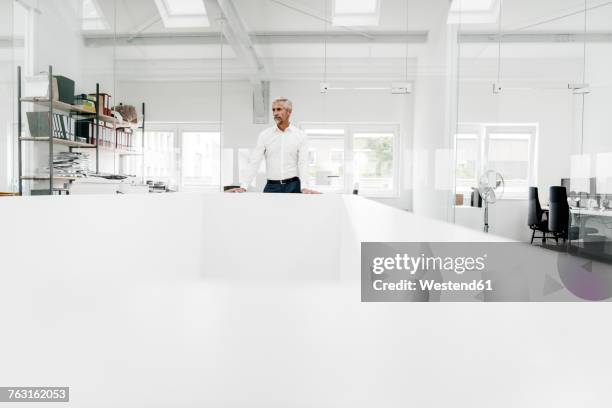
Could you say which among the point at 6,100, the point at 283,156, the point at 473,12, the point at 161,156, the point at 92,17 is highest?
the point at 92,17

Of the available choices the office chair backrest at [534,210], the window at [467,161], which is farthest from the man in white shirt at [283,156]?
the office chair backrest at [534,210]

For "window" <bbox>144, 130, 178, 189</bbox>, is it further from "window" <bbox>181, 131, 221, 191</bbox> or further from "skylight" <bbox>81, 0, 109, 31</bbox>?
"skylight" <bbox>81, 0, 109, 31</bbox>

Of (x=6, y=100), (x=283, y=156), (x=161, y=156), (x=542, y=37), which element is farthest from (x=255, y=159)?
(x=6, y=100)

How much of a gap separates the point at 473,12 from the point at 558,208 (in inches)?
72.3

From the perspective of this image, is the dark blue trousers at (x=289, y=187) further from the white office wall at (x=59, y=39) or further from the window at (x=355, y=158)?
the white office wall at (x=59, y=39)

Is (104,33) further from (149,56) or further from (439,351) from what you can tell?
(439,351)

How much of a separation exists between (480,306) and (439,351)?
119mm

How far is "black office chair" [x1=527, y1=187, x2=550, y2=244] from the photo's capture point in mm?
1152

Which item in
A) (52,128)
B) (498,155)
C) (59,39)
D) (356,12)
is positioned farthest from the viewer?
(59,39)

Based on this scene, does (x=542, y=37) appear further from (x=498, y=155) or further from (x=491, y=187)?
(x=491, y=187)

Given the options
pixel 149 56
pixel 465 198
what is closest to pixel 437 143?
pixel 465 198

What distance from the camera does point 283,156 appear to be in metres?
4.15

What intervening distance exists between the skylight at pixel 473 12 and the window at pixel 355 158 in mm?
1466

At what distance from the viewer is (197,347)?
192 centimetres
